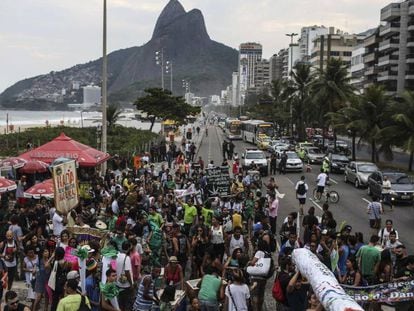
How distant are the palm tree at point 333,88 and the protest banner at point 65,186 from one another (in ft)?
143

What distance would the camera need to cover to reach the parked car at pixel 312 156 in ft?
143

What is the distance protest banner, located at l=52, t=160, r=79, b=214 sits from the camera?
13.2 meters

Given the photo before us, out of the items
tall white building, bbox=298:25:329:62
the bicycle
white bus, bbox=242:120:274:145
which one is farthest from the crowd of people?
tall white building, bbox=298:25:329:62

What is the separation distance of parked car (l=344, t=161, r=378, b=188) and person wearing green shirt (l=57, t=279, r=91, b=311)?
24270 mm

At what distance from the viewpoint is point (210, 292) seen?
854 cm

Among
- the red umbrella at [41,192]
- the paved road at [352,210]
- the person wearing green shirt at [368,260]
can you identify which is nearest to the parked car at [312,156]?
the paved road at [352,210]

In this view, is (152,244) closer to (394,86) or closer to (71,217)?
(71,217)

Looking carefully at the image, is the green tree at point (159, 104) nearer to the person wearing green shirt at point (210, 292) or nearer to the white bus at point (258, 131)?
the white bus at point (258, 131)

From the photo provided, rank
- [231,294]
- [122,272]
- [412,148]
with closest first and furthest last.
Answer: [231,294] < [122,272] < [412,148]

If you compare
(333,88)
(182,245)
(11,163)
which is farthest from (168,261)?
(333,88)

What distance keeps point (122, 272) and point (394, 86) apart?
257 feet

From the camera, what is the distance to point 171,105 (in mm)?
65250

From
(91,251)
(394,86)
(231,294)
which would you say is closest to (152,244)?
(91,251)

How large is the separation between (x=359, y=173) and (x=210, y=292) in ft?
77.2
